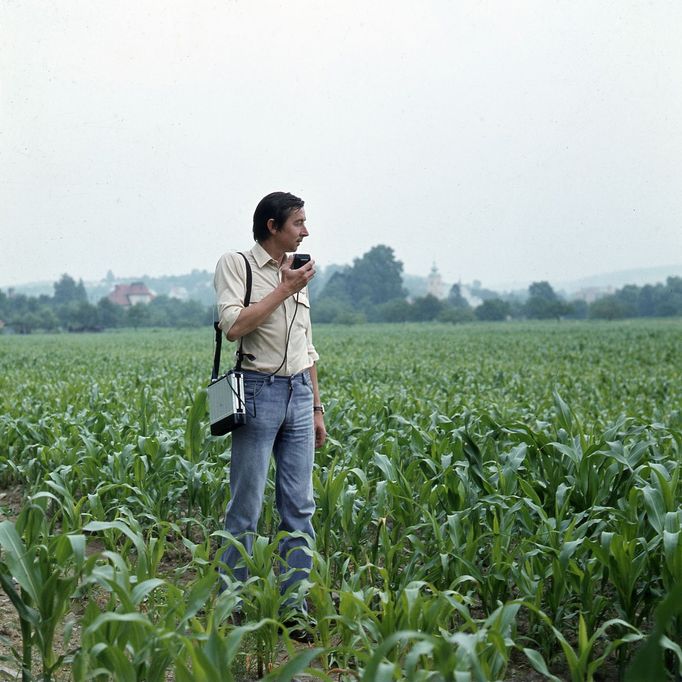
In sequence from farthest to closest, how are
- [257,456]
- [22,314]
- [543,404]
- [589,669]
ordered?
1. [22,314]
2. [543,404]
3. [257,456]
4. [589,669]

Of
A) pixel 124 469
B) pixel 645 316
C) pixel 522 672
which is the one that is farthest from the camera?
pixel 645 316

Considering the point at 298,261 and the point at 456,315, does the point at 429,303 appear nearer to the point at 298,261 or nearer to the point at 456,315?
the point at 456,315

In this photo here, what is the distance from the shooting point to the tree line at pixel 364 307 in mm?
87188

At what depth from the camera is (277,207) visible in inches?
140

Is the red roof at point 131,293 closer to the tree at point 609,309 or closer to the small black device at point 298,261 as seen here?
A: the tree at point 609,309

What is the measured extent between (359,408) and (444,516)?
399 centimetres

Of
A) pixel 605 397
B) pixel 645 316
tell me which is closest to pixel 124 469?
pixel 605 397

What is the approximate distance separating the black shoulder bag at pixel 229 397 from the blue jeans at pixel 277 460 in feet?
0.28

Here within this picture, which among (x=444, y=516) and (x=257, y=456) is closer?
(x=257, y=456)

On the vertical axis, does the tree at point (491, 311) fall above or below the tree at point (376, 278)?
below

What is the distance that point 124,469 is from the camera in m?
5.16

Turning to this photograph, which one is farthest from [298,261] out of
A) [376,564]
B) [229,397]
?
[376,564]

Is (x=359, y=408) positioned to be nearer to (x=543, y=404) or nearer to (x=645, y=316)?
(x=543, y=404)

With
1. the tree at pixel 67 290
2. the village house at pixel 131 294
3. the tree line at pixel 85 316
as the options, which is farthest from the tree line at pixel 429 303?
the village house at pixel 131 294
